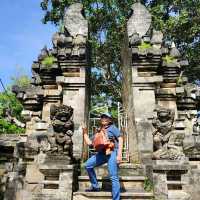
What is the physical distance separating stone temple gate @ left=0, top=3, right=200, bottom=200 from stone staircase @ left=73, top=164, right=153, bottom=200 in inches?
0.7

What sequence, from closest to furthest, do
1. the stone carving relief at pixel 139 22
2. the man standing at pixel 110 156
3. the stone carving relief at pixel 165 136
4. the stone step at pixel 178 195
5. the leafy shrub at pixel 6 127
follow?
the man standing at pixel 110 156, the stone step at pixel 178 195, the stone carving relief at pixel 165 136, the stone carving relief at pixel 139 22, the leafy shrub at pixel 6 127

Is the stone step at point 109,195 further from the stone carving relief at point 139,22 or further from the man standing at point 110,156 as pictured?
the stone carving relief at point 139,22

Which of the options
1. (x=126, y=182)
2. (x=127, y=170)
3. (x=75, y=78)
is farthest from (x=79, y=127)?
(x=126, y=182)

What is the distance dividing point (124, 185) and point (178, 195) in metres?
1.20

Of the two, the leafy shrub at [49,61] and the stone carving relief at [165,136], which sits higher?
the leafy shrub at [49,61]

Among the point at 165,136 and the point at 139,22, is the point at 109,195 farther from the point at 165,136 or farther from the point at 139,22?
the point at 139,22

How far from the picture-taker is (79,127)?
817 cm

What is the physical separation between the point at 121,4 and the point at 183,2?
3.58 meters

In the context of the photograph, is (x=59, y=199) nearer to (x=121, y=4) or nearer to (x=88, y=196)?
(x=88, y=196)

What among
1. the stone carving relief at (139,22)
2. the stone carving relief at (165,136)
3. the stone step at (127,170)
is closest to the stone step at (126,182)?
the stone step at (127,170)

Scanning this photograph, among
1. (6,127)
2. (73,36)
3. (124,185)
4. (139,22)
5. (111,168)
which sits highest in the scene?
(139,22)

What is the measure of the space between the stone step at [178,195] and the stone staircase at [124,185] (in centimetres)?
35

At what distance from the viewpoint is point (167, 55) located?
9367mm

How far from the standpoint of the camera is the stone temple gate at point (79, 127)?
620cm
